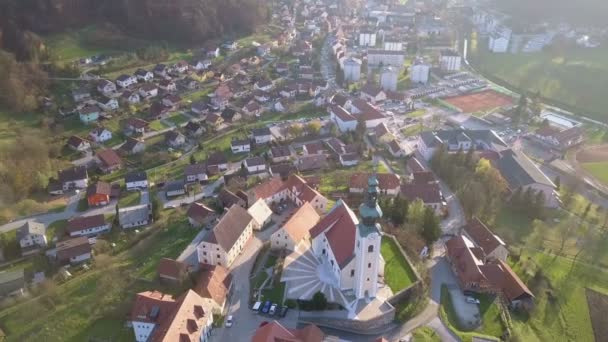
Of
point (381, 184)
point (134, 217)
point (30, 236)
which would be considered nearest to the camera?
point (30, 236)

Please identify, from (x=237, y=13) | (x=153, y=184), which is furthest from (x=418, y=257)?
(x=237, y=13)

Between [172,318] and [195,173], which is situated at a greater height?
[172,318]

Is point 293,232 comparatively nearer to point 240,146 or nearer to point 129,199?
point 129,199

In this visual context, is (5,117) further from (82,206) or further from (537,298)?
(537,298)

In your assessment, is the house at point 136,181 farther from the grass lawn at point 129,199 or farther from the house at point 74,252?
the house at point 74,252

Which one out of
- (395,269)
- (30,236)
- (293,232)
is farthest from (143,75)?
(395,269)

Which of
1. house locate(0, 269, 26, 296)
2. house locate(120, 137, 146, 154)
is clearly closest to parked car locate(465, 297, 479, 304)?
house locate(0, 269, 26, 296)

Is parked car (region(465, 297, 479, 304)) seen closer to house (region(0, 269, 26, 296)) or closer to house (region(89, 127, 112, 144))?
house (region(0, 269, 26, 296))
